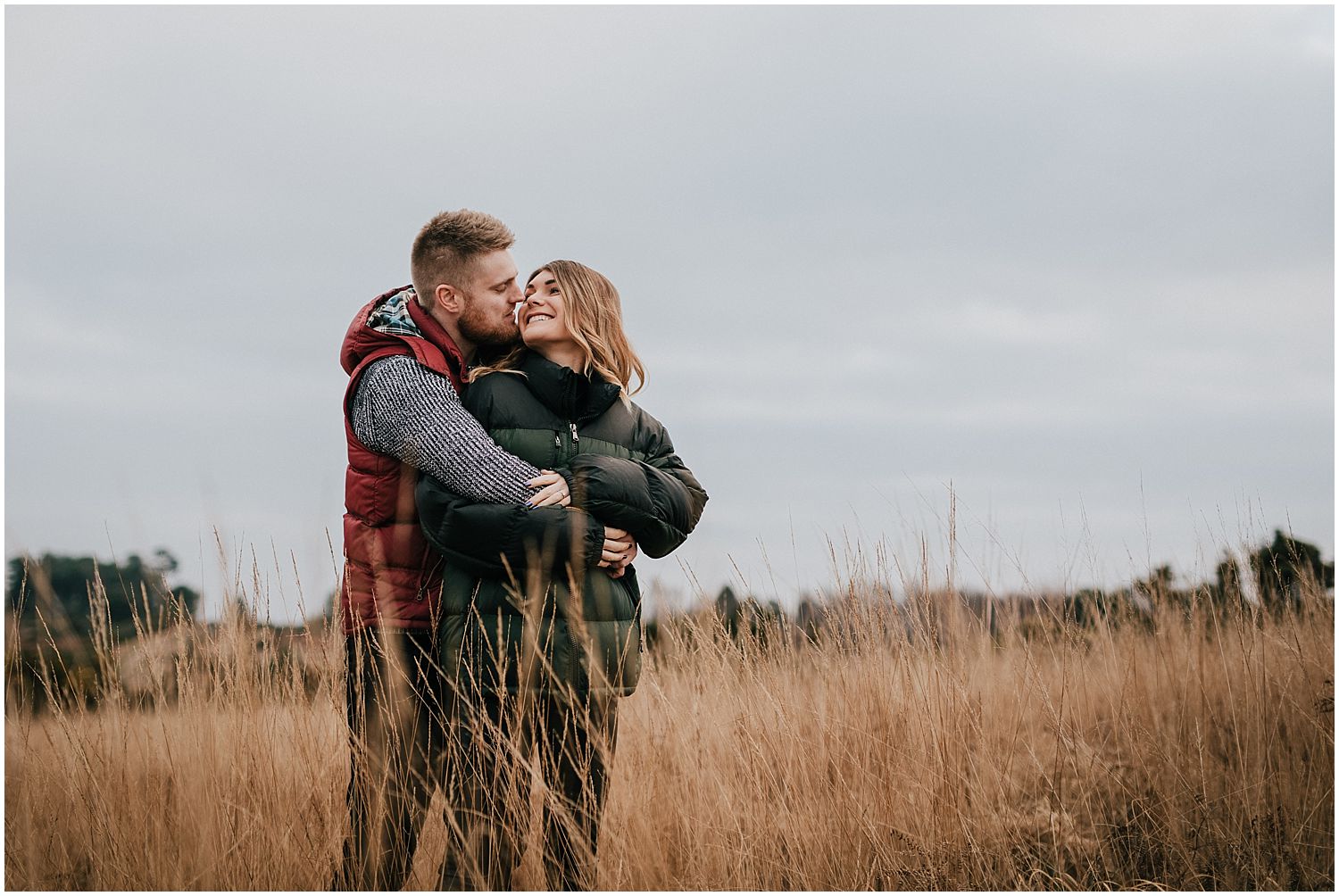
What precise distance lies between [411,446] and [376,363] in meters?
0.22

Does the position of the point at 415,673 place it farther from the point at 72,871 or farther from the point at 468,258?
the point at 72,871

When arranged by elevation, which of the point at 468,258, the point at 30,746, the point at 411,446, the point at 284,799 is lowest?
the point at 284,799

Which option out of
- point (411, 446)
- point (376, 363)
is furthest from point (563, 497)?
point (376, 363)

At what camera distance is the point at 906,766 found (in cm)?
273

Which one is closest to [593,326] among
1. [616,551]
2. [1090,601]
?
[616,551]

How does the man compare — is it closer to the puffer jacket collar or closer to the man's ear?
the man's ear

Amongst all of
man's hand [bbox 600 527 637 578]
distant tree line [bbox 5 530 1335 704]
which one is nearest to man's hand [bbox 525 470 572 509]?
man's hand [bbox 600 527 637 578]

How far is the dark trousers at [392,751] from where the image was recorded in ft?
7.09

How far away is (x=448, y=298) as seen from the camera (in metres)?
2.33

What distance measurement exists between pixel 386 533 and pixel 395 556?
0.20 ft

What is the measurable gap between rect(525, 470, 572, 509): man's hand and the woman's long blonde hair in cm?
29

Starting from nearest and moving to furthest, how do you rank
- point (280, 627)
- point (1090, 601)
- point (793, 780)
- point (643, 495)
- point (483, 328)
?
point (643, 495)
point (483, 328)
point (793, 780)
point (280, 627)
point (1090, 601)

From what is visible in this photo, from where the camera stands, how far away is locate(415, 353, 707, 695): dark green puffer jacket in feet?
6.57

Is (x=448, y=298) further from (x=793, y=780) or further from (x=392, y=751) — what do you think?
(x=793, y=780)
